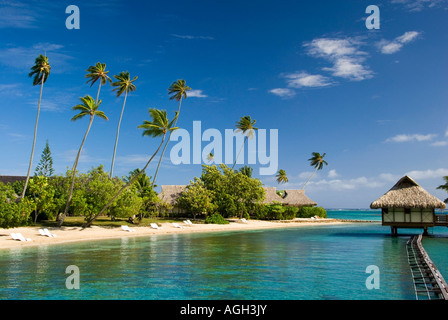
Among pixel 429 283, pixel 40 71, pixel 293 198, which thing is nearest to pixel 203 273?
pixel 429 283

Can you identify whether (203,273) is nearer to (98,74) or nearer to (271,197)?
(98,74)

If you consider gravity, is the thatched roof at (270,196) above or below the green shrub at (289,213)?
above

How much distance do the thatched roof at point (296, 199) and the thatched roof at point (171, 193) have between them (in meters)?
17.5

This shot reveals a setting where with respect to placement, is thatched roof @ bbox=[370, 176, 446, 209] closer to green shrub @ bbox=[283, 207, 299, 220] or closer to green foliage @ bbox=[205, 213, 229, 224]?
green foliage @ bbox=[205, 213, 229, 224]

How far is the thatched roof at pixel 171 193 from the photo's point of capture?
4841cm

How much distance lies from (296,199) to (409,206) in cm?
3195

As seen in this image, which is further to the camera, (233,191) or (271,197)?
(271,197)

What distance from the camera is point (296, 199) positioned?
5869 cm

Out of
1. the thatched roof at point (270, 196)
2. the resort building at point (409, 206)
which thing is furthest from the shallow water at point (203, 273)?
the thatched roof at point (270, 196)

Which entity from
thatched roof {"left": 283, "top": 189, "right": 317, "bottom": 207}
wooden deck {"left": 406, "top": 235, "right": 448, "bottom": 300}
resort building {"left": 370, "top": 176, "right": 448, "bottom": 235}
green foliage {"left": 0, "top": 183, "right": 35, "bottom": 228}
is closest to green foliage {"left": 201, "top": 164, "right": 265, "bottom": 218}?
thatched roof {"left": 283, "top": 189, "right": 317, "bottom": 207}

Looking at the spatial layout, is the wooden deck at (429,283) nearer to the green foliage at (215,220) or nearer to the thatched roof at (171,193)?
the green foliage at (215,220)

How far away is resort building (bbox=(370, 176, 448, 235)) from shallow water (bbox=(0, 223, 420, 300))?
7.26m

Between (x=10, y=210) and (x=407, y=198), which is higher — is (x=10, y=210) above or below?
below

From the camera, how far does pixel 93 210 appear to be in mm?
30766
